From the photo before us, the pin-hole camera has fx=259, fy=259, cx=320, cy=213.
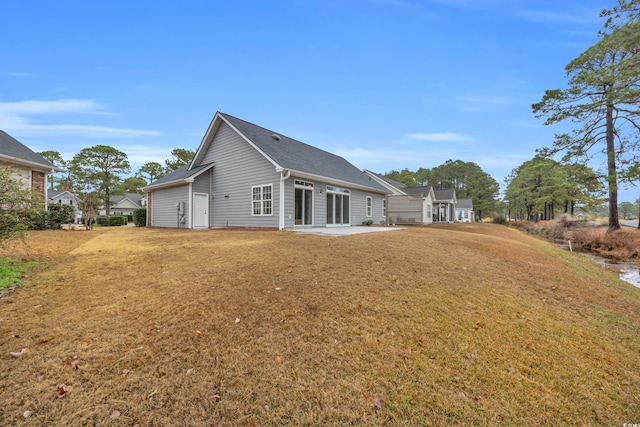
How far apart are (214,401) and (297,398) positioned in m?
0.69

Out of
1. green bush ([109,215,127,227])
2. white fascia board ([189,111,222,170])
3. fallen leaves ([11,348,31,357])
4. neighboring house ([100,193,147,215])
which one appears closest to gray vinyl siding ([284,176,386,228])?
white fascia board ([189,111,222,170])

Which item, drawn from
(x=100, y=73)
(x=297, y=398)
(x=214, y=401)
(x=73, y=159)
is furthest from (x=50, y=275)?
(x=73, y=159)

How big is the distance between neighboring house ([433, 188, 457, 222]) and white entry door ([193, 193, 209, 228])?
1277 inches

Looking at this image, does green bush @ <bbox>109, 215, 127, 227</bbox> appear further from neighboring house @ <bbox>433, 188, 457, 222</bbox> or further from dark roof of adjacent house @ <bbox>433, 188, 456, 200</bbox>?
dark roof of adjacent house @ <bbox>433, 188, 456, 200</bbox>

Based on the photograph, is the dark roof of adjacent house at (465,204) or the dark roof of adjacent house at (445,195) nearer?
the dark roof of adjacent house at (445,195)

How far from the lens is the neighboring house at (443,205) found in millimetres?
37969

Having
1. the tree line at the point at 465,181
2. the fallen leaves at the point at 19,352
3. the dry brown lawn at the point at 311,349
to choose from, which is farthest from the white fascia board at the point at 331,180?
the tree line at the point at 465,181

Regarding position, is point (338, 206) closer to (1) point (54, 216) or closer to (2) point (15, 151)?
(1) point (54, 216)

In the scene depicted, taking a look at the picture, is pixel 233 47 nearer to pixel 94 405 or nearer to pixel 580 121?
pixel 94 405

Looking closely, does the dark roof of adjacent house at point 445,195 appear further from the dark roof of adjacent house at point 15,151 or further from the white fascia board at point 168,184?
the dark roof of adjacent house at point 15,151

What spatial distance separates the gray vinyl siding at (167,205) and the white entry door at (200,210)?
50 cm

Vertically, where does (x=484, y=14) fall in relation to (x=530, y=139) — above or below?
above

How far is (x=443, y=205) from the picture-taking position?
38.8 m

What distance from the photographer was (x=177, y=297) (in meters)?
4.09
